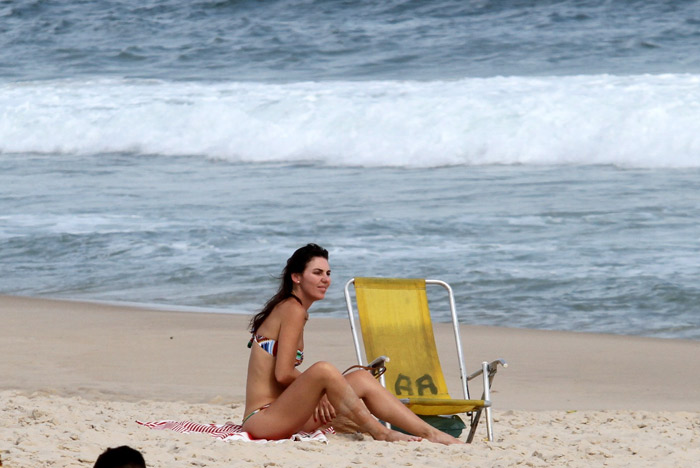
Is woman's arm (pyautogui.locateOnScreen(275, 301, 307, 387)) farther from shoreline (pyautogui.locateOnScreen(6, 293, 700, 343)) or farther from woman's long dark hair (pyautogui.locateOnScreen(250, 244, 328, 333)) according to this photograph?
shoreline (pyautogui.locateOnScreen(6, 293, 700, 343))

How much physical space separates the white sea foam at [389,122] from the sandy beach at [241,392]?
330 inches

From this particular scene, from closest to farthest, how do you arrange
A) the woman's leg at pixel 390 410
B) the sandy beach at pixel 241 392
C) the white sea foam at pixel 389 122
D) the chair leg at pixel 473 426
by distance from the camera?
the sandy beach at pixel 241 392 < the woman's leg at pixel 390 410 < the chair leg at pixel 473 426 < the white sea foam at pixel 389 122

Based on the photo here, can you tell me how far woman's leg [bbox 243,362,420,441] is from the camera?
4434mm

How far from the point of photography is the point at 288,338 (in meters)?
4.50

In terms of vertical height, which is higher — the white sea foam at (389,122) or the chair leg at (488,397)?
the chair leg at (488,397)

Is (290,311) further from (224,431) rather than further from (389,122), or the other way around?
(389,122)

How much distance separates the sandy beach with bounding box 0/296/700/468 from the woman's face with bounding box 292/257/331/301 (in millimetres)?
621

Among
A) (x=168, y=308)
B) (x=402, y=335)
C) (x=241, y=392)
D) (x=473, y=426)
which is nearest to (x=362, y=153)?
(x=168, y=308)

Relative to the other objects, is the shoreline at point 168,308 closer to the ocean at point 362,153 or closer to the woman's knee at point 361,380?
the ocean at point 362,153

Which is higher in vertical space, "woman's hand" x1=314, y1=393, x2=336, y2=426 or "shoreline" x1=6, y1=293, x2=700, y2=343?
"woman's hand" x1=314, y1=393, x2=336, y2=426

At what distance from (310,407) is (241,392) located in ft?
5.05

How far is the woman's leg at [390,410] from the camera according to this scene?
4566mm

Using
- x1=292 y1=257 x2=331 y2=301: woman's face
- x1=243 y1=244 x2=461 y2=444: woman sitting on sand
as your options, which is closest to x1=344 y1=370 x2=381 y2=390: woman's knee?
x1=243 y1=244 x2=461 y2=444: woman sitting on sand

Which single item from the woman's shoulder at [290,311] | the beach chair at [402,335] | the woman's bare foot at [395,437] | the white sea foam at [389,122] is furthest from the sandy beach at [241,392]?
the white sea foam at [389,122]
